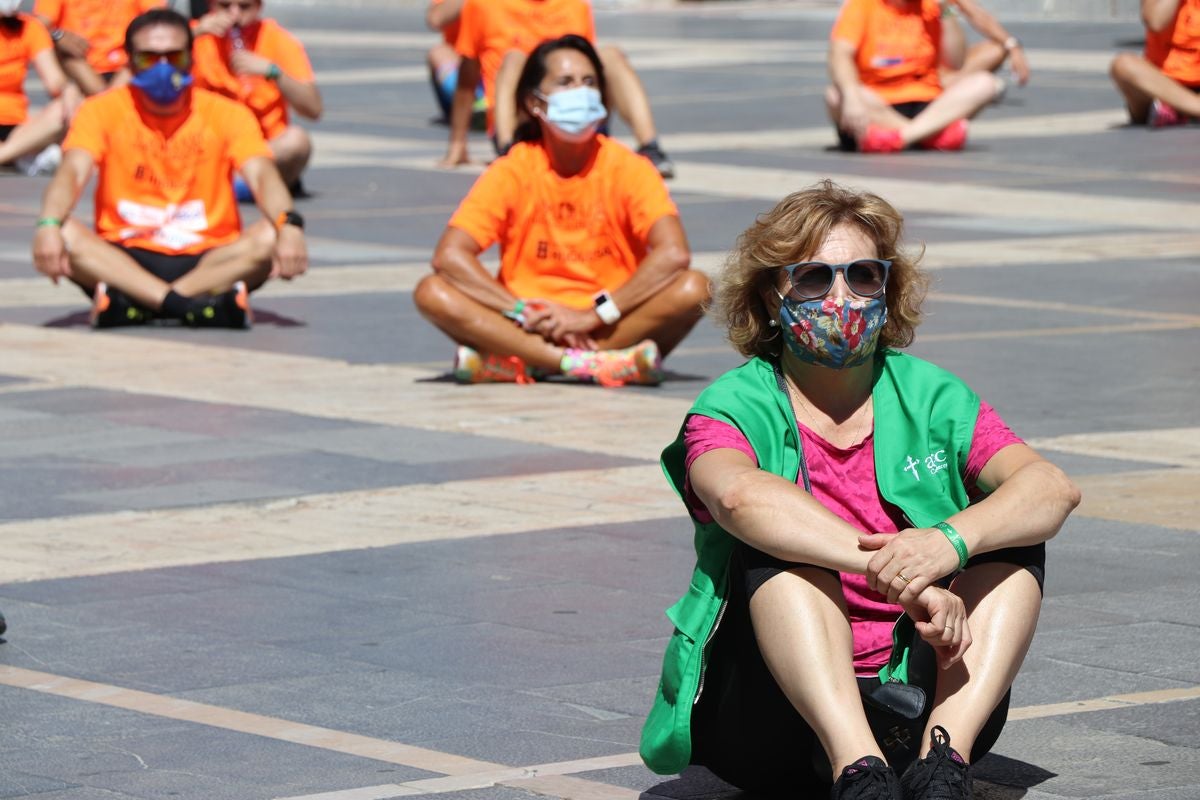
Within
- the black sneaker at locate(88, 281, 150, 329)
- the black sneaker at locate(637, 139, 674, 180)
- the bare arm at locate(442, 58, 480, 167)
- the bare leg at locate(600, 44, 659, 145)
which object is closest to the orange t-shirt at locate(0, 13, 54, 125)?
the bare arm at locate(442, 58, 480, 167)

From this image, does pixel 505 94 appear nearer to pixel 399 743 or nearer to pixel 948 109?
pixel 948 109

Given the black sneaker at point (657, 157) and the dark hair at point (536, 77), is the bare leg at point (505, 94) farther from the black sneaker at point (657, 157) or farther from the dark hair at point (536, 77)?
the dark hair at point (536, 77)

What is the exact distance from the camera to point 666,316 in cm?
1023

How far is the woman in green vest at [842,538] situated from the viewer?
4.50 meters

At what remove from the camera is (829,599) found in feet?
15.0

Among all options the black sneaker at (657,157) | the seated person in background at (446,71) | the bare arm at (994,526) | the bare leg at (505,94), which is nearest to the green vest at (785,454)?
the bare arm at (994,526)

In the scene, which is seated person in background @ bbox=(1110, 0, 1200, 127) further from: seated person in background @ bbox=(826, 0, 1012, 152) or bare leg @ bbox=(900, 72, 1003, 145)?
bare leg @ bbox=(900, 72, 1003, 145)

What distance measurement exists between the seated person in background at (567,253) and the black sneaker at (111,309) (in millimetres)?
2148

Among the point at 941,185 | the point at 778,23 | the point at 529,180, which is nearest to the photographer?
the point at 529,180

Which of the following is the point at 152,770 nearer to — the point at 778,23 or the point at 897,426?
the point at 897,426

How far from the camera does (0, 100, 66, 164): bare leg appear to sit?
64.1 feet

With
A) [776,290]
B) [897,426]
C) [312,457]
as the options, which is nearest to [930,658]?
[897,426]

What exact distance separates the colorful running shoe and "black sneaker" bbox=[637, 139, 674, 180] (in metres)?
7.77

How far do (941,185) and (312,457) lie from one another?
1003 cm
